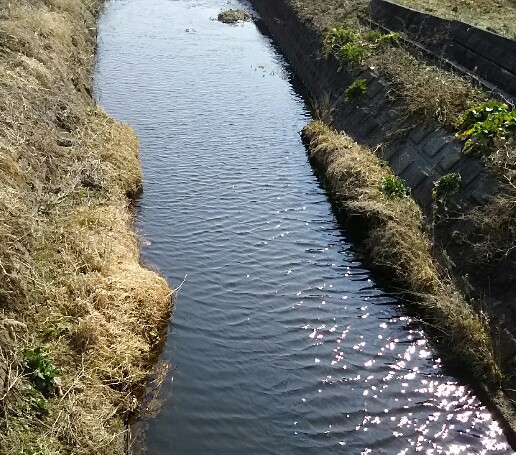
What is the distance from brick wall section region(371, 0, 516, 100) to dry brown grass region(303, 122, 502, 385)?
425 cm

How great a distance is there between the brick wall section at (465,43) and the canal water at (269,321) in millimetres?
5937

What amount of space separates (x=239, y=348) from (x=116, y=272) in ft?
8.93

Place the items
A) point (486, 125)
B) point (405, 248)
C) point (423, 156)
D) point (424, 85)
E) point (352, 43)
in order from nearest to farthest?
1. point (405, 248)
2. point (486, 125)
3. point (423, 156)
4. point (424, 85)
5. point (352, 43)

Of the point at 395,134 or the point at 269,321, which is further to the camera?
the point at 395,134

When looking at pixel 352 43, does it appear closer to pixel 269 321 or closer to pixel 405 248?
pixel 405 248

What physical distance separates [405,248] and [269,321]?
3586mm

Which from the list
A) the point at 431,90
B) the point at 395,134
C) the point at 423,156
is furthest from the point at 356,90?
the point at 423,156

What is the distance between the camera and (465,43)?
1934cm

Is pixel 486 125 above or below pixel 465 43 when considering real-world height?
below

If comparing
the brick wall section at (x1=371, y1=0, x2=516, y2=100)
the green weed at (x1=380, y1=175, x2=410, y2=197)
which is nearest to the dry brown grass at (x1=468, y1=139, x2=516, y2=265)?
the green weed at (x1=380, y1=175, x2=410, y2=197)

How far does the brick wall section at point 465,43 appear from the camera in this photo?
16.5m

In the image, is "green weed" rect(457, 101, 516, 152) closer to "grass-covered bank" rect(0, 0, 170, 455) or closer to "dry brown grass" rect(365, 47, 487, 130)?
"dry brown grass" rect(365, 47, 487, 130)

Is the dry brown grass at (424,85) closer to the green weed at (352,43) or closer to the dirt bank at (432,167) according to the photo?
the dirt bank at (432,167)

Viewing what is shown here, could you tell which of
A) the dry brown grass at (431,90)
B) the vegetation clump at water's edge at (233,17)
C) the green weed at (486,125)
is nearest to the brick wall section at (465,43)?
the dry brown grass at (431,90)
